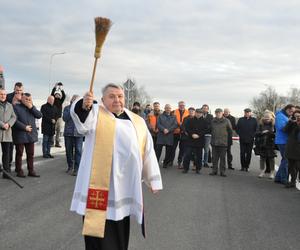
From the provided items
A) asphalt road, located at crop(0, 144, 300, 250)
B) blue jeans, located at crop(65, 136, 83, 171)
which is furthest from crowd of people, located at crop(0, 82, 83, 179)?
asphalt road, located at crop(0, 144, 300, 250)

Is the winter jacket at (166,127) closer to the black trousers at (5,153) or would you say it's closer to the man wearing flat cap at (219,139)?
the man wearing flat cap at (219,139)

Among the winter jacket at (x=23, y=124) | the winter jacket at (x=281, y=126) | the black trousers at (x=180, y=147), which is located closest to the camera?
the winter jacket at (x=23, y=124)

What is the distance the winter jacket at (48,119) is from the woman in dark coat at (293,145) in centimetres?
718

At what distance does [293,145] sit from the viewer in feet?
30.8

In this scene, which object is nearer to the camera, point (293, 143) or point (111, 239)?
point (111, 239)

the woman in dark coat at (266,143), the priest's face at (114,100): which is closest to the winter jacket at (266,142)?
the woman in dark coat at (266,143)

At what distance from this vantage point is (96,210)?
3.62 metres

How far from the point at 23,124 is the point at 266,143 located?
6.09 meters

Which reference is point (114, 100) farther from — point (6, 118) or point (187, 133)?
point (187, 133)

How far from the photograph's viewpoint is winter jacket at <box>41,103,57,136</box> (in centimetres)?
1346

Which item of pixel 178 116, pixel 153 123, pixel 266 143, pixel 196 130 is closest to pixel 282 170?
pixel 266 143

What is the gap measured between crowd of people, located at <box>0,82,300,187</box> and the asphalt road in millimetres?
760

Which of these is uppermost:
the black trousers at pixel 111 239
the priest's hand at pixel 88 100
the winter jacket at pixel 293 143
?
the priest's hand at pixel 88 100

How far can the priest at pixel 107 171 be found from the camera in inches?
142
